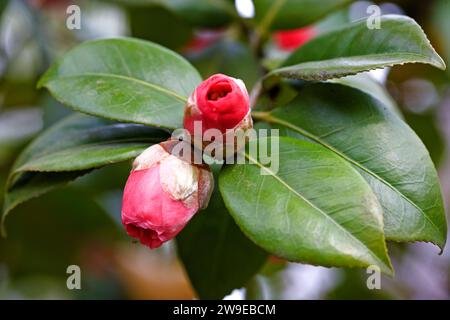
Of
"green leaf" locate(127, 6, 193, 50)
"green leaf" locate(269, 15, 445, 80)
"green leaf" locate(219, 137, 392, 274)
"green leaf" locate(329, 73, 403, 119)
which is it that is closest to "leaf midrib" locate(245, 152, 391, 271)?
"green leaf" locate(219, 137, 392, 274)

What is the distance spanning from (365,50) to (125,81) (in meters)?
0.27

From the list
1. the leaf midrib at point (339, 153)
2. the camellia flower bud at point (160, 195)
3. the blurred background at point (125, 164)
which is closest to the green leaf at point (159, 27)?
the blurred background at point (125, 164)

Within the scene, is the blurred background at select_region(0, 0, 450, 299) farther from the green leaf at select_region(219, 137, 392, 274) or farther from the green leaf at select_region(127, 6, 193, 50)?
the green leaf at select_region(219, 137, 392, 274)

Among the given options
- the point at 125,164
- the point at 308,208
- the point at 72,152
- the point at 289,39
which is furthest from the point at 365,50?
the point at 125,164

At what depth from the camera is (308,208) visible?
1.88 feet

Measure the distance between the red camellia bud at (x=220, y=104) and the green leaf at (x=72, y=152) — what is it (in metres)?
0.08

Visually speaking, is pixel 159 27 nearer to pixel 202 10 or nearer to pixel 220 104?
pixel 202 10

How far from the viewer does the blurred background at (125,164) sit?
1.19 metres

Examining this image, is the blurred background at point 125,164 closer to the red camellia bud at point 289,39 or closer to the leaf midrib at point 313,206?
the red camellia bud at point 289,39

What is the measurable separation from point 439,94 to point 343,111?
978 millimetres

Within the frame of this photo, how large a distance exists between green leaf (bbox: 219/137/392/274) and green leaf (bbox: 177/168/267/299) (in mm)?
218

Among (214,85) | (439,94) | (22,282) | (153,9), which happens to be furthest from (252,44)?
(22,282)

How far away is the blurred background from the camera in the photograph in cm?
119

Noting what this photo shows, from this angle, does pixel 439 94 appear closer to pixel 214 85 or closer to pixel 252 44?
pixel 252 44
